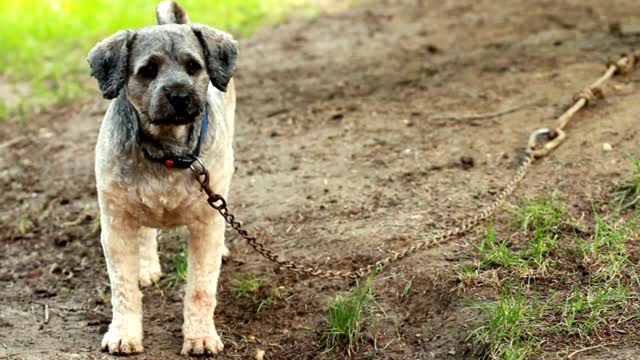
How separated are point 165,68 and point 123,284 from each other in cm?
117

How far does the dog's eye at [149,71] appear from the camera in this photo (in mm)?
5125

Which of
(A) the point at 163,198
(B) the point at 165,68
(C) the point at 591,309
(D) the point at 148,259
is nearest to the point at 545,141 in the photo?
(C) the point at 591,309

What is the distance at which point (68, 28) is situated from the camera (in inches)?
514

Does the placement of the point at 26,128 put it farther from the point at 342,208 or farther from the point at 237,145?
the point at 342,208

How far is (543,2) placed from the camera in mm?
11977

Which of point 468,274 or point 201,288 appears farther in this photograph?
point 468,274

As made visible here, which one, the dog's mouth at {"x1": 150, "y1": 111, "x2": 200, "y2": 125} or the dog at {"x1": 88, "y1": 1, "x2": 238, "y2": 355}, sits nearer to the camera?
the dog's mouth at {"x1": 150, "y1": 111, "x2": 200, "y2": 125}

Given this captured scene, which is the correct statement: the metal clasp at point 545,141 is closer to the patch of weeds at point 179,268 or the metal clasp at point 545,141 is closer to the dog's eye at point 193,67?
the patch of weeds at point 179,268

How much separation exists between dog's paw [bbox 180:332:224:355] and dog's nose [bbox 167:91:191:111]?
4.24ft

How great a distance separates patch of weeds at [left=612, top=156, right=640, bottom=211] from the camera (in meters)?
6.36

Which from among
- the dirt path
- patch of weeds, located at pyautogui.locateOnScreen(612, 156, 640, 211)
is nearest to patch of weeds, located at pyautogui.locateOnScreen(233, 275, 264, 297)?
the dirt path

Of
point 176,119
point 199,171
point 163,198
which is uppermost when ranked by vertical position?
point 176,119

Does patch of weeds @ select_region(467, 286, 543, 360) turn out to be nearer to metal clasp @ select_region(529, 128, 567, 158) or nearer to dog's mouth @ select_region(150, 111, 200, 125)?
dog's mouth @ select_region(150, 111, 200, 125)

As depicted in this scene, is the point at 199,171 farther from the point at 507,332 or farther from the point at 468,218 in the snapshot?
the point at 468,218
